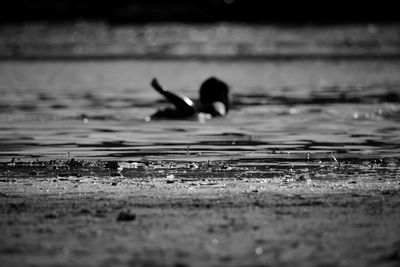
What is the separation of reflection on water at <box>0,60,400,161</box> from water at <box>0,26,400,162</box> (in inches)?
0.6

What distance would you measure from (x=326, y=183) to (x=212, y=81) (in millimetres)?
9072

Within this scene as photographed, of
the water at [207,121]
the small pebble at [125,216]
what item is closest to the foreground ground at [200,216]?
the small pebble at [125,216]

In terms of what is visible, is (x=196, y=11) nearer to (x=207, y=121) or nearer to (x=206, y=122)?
(x=207, y=121)

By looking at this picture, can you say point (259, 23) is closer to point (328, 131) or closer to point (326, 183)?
point (328, 131)

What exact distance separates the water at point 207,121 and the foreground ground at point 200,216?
5.31 ft

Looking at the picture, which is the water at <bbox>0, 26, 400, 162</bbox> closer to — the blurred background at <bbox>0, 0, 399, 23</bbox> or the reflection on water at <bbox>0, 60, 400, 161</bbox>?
the reflection on water at <bbox>0, 60, 400, 161</bbox>

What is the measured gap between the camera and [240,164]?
10422 millimetres

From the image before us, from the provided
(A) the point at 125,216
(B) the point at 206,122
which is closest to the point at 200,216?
(A) the point at 125,216

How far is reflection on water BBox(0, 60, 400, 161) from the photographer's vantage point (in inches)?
470

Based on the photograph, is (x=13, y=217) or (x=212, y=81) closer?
(x=13, y=217)

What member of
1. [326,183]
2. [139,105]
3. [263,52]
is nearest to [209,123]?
[139,105]

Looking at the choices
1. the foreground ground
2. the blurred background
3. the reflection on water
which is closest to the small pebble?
the foreground ground

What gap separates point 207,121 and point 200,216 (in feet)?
31.2

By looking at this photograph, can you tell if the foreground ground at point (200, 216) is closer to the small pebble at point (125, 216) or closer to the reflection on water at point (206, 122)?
the small pebble at point (125, 216)
